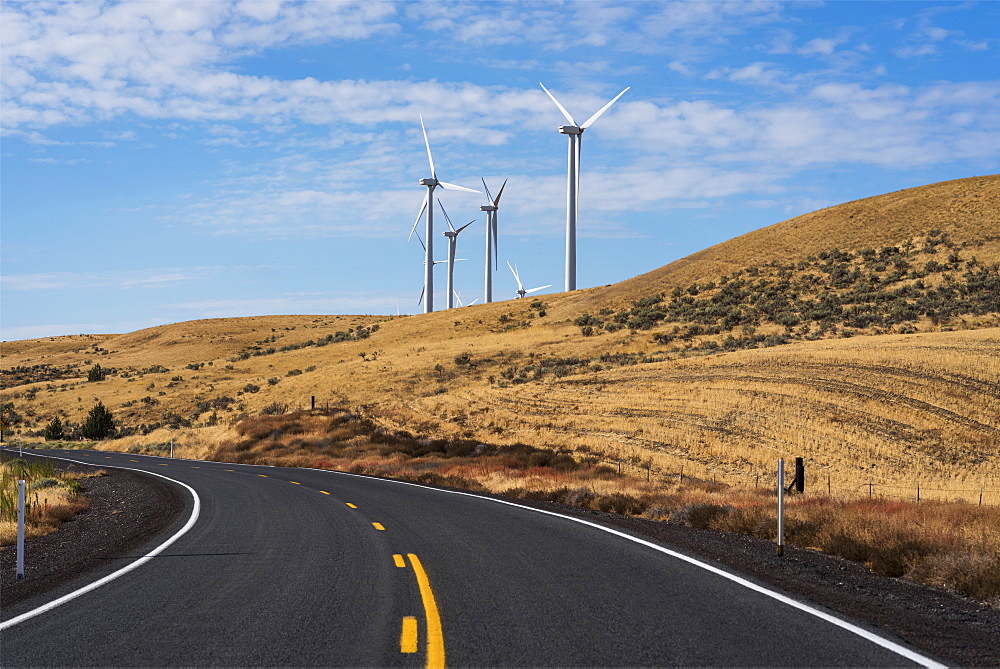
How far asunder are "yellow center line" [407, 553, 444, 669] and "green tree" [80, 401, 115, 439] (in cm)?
5873

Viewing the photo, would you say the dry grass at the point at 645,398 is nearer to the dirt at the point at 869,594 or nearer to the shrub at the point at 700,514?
the dirt at the point at 869,594

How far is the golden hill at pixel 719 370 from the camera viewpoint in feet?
106

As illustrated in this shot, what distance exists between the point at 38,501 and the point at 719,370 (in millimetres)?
33588

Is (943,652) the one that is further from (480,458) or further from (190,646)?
(480,458)

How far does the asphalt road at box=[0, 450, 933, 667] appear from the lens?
21.8 feet

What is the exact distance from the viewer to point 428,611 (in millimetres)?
8125

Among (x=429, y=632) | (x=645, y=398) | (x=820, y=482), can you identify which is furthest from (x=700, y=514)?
(x=645, y=398)

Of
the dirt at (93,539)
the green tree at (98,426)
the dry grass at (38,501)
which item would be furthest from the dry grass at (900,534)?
the green tree at (98,426)

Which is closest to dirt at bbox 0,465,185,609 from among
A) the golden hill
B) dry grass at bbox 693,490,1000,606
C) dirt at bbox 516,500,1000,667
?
dirt at bbox 516,500,1000,667

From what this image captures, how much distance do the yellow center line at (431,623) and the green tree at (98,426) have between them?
58.7m

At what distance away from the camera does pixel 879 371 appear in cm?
3925

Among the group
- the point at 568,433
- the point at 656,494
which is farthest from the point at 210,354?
the point at 656,494

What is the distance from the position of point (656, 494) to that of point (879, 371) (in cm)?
2429

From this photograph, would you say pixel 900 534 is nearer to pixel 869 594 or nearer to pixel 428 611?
pixel 869 594
